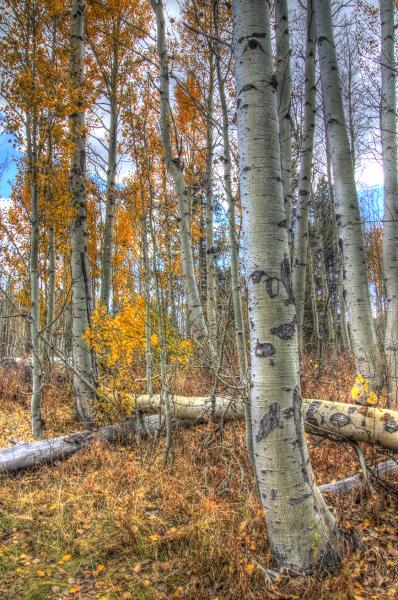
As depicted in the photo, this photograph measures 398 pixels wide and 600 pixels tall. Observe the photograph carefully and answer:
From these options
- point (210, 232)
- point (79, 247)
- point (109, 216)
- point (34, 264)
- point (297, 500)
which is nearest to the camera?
point (297, 500)

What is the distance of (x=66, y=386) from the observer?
768 cm

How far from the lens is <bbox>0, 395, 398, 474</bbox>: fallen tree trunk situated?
3377 millimetres

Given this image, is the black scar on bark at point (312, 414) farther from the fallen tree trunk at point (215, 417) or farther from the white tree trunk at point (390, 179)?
the white tree trunk at point (390, 179)

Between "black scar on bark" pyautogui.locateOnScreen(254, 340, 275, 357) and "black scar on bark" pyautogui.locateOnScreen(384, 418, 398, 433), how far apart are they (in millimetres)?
1818

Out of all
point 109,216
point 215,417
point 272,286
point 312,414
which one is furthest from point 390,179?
point 109,216

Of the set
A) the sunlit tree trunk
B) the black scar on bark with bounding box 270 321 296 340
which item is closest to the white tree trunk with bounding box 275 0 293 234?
the black scar on bark with bounding box 270 321 296 340

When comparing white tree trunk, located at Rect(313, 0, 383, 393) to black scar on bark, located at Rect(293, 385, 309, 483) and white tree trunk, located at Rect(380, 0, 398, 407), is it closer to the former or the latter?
white tree trunk, located at Rect(380, 0, 398, 407)

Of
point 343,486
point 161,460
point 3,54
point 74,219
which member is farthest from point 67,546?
point 3,54

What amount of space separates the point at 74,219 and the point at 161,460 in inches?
150

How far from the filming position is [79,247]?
589cm

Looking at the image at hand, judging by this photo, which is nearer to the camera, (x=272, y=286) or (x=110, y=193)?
(x=272, y=286)

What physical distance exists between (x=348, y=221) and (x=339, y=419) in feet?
7.12

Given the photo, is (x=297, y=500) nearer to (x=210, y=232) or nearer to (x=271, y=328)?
(x=271, y=328)

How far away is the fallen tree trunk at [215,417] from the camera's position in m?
3.38
